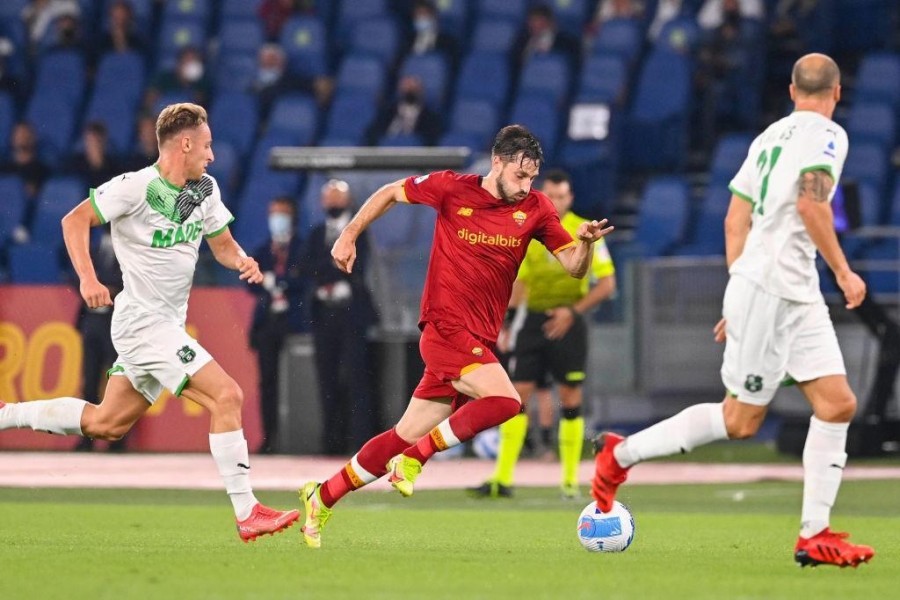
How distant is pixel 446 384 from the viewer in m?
9.25

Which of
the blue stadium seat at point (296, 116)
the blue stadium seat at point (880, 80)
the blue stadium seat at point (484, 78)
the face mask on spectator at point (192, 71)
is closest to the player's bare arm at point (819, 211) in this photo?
the blue stadium seat at point (880, 80)

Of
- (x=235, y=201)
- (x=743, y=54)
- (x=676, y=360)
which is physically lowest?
(x=676, y=360)

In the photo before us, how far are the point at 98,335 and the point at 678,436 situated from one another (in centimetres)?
1013

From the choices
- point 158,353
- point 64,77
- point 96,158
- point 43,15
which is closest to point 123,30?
point 64,77

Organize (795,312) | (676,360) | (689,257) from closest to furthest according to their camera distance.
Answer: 1. (795,312)
2. (676,360)
3. (689,257)

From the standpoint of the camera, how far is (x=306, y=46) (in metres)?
23.8

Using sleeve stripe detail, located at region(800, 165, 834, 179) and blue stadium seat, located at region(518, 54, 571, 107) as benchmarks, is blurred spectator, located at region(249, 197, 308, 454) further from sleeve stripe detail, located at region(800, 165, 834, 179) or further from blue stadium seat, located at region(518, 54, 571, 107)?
sleeve stripe detail, located at region(800, 165, 834, 179)

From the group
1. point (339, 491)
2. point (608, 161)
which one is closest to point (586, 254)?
point (339, 491)

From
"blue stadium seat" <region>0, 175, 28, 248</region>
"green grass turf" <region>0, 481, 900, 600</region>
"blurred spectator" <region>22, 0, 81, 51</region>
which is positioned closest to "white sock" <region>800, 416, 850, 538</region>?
"green grass turf" <region>0, 481, 900, 600</region>

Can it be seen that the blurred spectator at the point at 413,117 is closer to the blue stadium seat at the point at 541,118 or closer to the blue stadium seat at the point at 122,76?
the blue stadium seat at the point at 541,118

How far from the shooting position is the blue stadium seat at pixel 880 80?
69.2 ft

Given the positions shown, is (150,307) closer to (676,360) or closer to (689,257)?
(676,360)

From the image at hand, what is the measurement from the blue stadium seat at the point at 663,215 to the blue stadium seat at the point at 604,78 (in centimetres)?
150

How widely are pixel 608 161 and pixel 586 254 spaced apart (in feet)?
39.8
